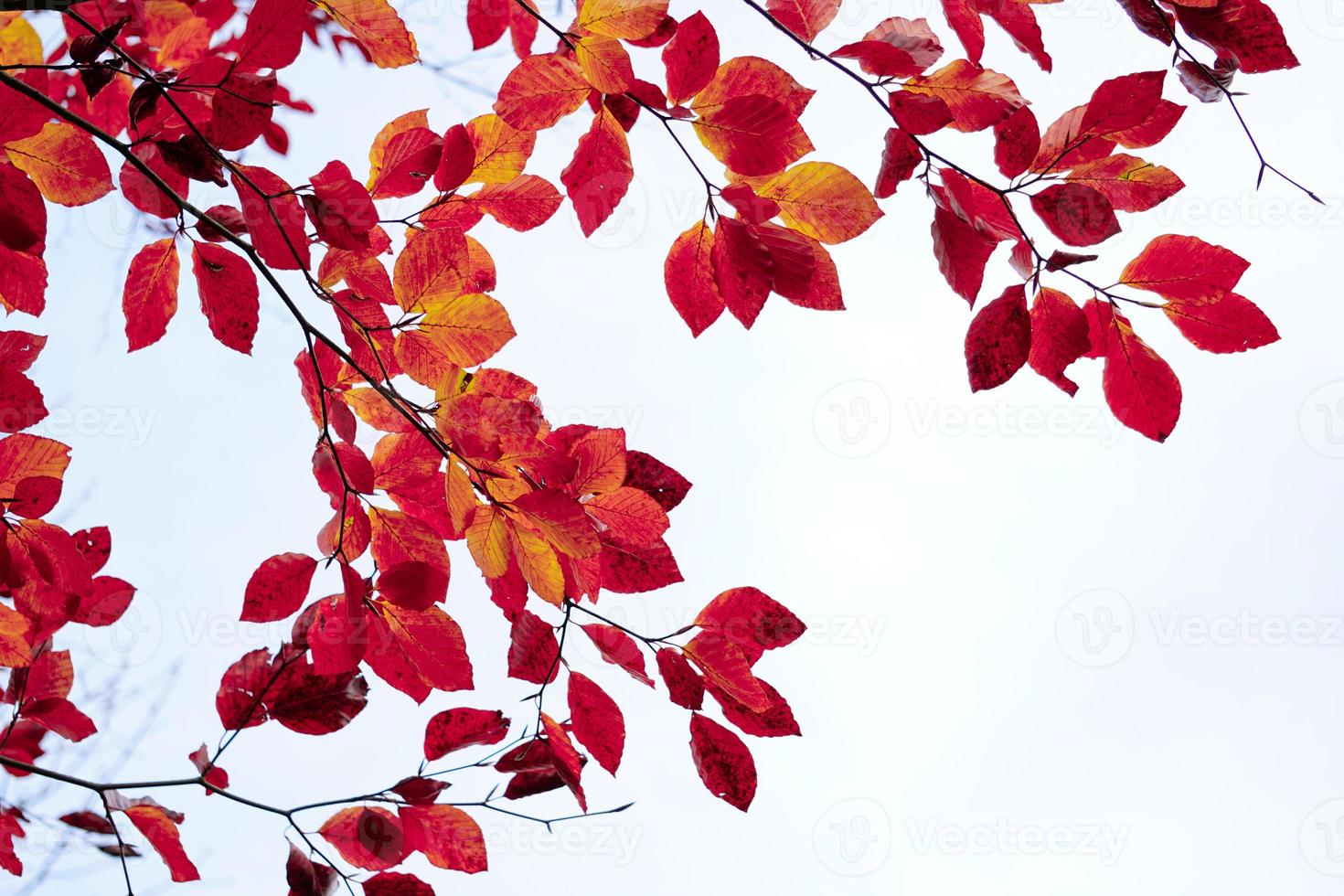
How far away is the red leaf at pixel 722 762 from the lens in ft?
3.15

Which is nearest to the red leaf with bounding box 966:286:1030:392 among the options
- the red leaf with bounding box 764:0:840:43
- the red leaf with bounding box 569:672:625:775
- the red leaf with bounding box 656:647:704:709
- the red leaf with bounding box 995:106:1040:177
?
the red leaf with bounding box 995:106:1040:177

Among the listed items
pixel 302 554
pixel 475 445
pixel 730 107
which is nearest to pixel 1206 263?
pixel 730 107

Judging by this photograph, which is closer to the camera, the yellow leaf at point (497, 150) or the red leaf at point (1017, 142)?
the red leaf at point (1017, 142)

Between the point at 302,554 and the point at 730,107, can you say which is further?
the point at 302,554

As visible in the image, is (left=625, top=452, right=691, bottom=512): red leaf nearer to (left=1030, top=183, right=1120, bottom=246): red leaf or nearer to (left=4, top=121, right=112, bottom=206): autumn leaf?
(left=1030, top=183, right=1120, bottom=246): red leaf

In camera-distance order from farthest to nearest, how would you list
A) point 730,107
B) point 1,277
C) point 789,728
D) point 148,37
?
1. point 148,37
2. point 1,277
3. point 789,728
4. point 730,107

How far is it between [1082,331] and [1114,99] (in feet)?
0.75

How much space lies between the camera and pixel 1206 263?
88cm

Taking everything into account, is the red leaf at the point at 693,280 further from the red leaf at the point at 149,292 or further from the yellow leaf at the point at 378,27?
the red leaf at the point at 149,292

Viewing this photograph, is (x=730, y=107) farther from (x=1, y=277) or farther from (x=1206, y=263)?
(x=1, y=277)

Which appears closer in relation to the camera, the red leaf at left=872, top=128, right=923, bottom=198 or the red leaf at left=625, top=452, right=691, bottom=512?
the red leaf at left=872, top=128, right=923, bottom=198

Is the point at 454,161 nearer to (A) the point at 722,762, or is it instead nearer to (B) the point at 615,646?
(B) the point at 615,646

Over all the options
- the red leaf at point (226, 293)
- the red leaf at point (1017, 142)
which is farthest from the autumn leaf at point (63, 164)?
the red leaf at point (1017, 142)

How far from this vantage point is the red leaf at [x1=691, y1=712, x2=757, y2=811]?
3.15 feet
